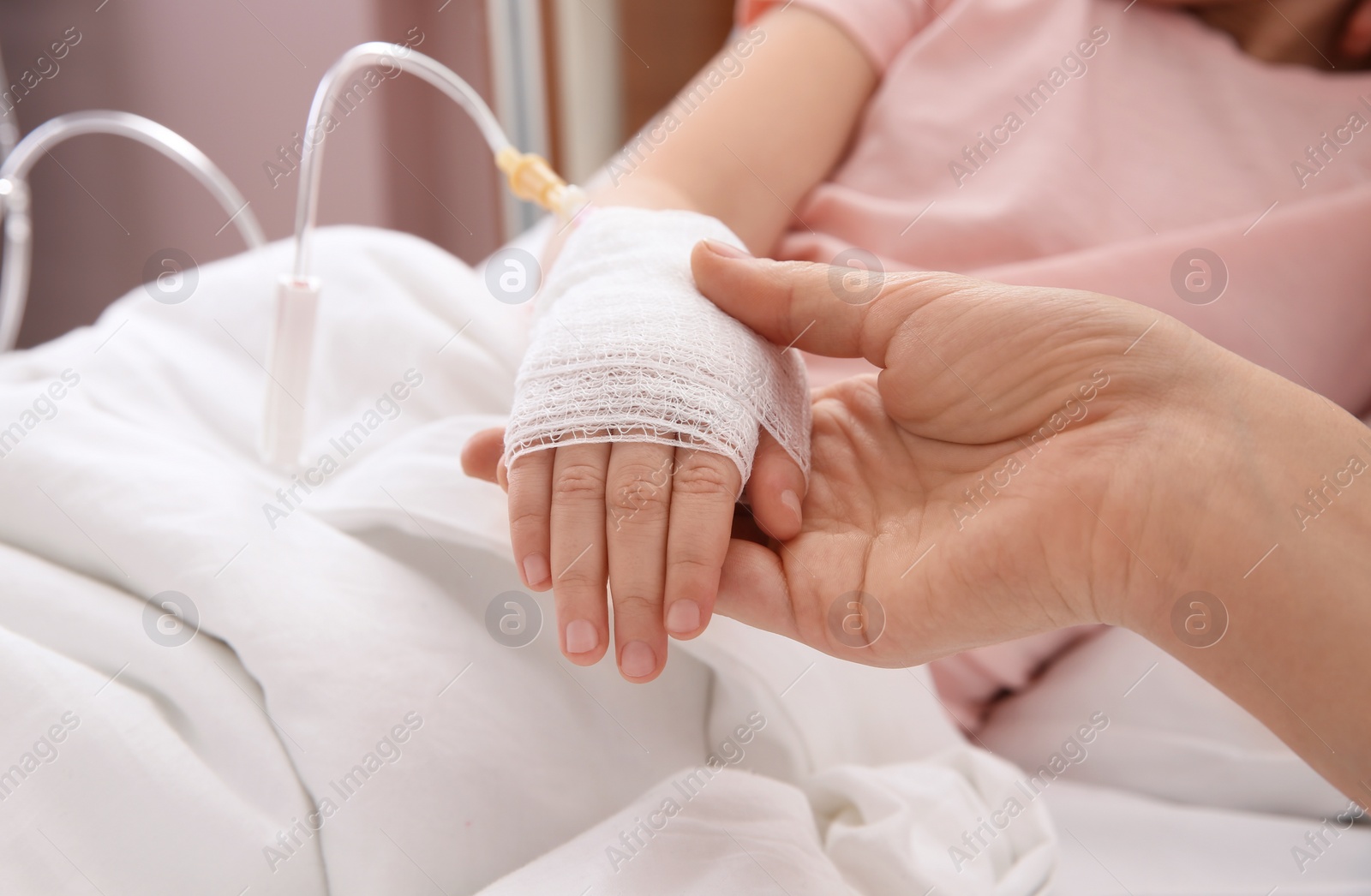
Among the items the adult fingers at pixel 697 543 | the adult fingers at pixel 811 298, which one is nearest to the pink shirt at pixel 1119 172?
the adult fingers at pixel 811 298

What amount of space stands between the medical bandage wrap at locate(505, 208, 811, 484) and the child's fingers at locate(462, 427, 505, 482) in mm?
53

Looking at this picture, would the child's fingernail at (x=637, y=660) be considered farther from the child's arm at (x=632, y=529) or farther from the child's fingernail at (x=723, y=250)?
the child's fingernail at (x=723, y=250)

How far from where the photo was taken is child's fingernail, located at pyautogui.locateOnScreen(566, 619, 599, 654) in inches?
20.5

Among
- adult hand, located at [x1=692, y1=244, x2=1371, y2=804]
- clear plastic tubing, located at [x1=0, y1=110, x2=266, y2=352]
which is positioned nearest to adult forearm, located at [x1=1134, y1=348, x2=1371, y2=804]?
adult hand, located at [x1=692, y1=244, x2=1371, y2=804]

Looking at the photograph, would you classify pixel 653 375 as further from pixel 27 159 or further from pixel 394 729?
pixel 27 159

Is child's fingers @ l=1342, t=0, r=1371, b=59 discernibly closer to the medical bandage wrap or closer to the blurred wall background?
the medical bandage wrap

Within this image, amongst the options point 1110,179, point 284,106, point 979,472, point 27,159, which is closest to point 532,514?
point 979,472

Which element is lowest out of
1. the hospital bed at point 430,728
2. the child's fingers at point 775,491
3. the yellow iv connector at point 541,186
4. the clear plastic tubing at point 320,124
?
the hospital bed at point 430,728

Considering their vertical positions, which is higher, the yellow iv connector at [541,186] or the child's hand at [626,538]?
the yellow iv connector at [541,186]

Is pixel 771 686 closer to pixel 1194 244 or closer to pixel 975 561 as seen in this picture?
pixel 975 561

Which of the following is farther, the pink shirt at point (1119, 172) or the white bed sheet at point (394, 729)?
the pink shirt at point (1119, 172)

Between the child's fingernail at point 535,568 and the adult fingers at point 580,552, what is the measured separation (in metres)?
0.01

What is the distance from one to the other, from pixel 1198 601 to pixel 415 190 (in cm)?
186

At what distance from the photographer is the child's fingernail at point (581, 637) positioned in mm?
520
